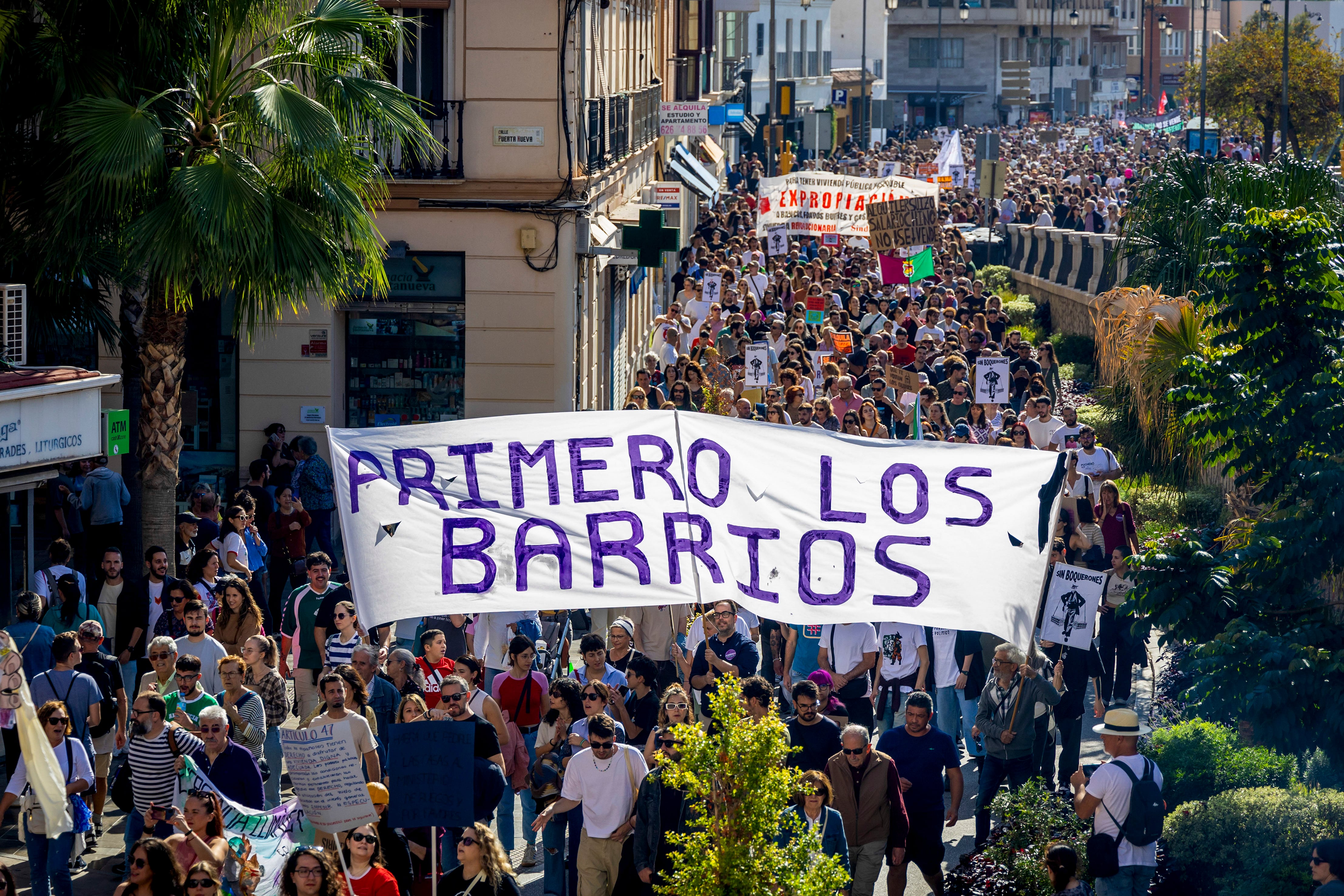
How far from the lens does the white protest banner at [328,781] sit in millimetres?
8656

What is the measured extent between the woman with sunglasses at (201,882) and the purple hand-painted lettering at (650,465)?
123 inches

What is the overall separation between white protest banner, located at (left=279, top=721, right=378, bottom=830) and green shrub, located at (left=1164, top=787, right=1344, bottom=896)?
428cm

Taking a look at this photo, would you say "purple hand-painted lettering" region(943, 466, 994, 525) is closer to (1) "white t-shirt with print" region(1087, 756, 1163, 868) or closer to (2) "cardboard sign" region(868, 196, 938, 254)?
(1) "white t-shirt with print" region(1087, 756, 1163, 868)

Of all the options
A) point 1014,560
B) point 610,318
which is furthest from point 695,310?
point 1014,560

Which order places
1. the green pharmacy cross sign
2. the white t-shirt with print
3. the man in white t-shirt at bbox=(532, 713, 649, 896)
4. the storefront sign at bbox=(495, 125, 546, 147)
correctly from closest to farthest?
the white t-shirt with print, the man in white t-shirt at bbox=(532, 713, 649, 896), the green pharmacy cross sign, the storefront sign at bbox=(495, 125, 546, 147)

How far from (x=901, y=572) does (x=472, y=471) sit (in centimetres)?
245

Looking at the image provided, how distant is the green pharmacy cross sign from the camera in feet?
61.6

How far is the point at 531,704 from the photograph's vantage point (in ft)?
35.4

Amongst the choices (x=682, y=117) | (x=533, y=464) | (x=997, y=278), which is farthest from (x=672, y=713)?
(x=997, y=278)

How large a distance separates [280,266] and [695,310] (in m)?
13.6

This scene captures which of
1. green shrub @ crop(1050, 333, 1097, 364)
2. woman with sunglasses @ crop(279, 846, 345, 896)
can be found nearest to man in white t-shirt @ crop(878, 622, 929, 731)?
woman with sunglasses @ crop(279, 846, 345, 896)

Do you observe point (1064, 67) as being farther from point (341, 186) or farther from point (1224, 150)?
point (341, 186)

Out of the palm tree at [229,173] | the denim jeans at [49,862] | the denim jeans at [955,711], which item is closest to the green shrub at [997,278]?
the palm tree at [229,173]

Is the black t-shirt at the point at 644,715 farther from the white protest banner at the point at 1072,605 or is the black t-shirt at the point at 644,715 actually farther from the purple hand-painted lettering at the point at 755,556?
the white protest banner at the point at 1072,605
